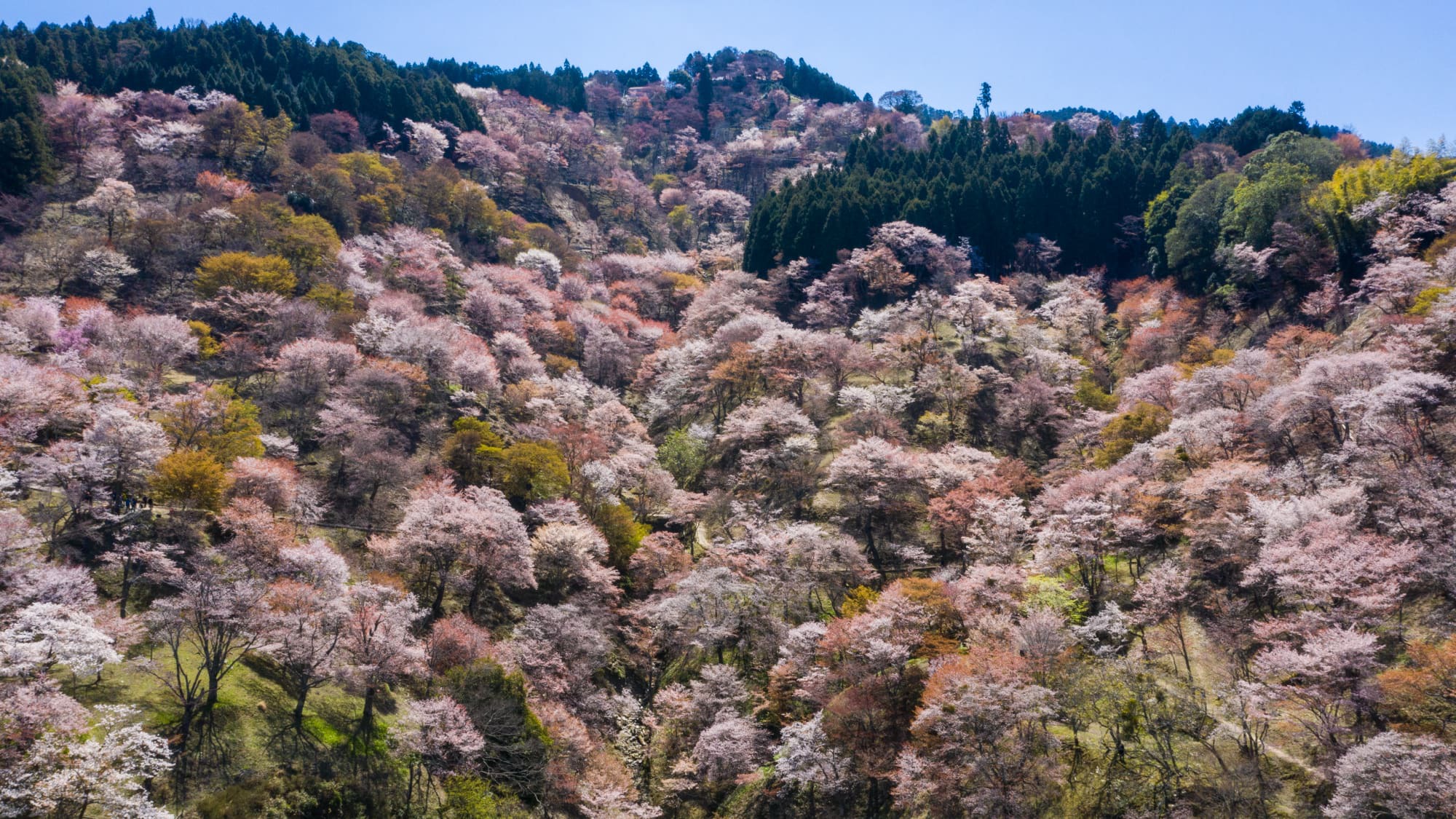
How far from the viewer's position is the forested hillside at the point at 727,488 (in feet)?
81.3

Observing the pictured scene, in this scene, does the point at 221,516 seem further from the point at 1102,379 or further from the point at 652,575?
the point at 1102,379

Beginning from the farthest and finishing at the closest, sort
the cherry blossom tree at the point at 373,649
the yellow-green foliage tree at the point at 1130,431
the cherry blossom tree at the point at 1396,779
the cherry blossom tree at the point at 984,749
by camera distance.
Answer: the yellow-green foliage tree at the point at 1130,431 < the cherry blossom tree at the point at 373,649 < the cherry blossom tree at the point at 984,749 < the cherry blossom tree at the point at 1396,779

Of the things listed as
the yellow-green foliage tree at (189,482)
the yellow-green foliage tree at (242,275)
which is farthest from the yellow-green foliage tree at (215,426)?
the yellow-green foliage tree at (242,275)

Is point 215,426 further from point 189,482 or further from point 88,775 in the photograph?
point 88,775

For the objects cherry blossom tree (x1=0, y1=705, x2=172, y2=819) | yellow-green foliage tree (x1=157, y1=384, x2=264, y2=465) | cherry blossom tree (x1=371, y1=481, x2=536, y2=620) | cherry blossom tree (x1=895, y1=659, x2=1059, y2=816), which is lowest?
cherry blossom tree (x1=0, y1=705, x2=172, y2=819)

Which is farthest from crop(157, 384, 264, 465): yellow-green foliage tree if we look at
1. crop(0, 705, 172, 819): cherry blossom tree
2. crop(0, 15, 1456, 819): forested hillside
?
crop(0, 705, 172, 819): cherry blossom tree

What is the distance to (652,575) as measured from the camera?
4200 centimetres


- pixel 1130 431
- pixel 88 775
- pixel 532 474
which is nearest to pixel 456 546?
pixel 532 474

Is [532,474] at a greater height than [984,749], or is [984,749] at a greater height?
[532,474]

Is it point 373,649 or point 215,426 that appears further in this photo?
point 215,426

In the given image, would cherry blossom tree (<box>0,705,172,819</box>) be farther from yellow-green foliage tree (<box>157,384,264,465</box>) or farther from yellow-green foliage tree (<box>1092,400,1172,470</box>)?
yellow-green foliage tree (<box>1092,400,1172,470</box>)

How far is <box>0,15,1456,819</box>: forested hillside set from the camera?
24.8 metres

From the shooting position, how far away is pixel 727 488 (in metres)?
48.6

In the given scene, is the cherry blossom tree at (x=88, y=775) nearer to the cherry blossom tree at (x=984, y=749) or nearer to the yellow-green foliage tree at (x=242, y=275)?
the cherry blossom tree at (x=984, y=749)
